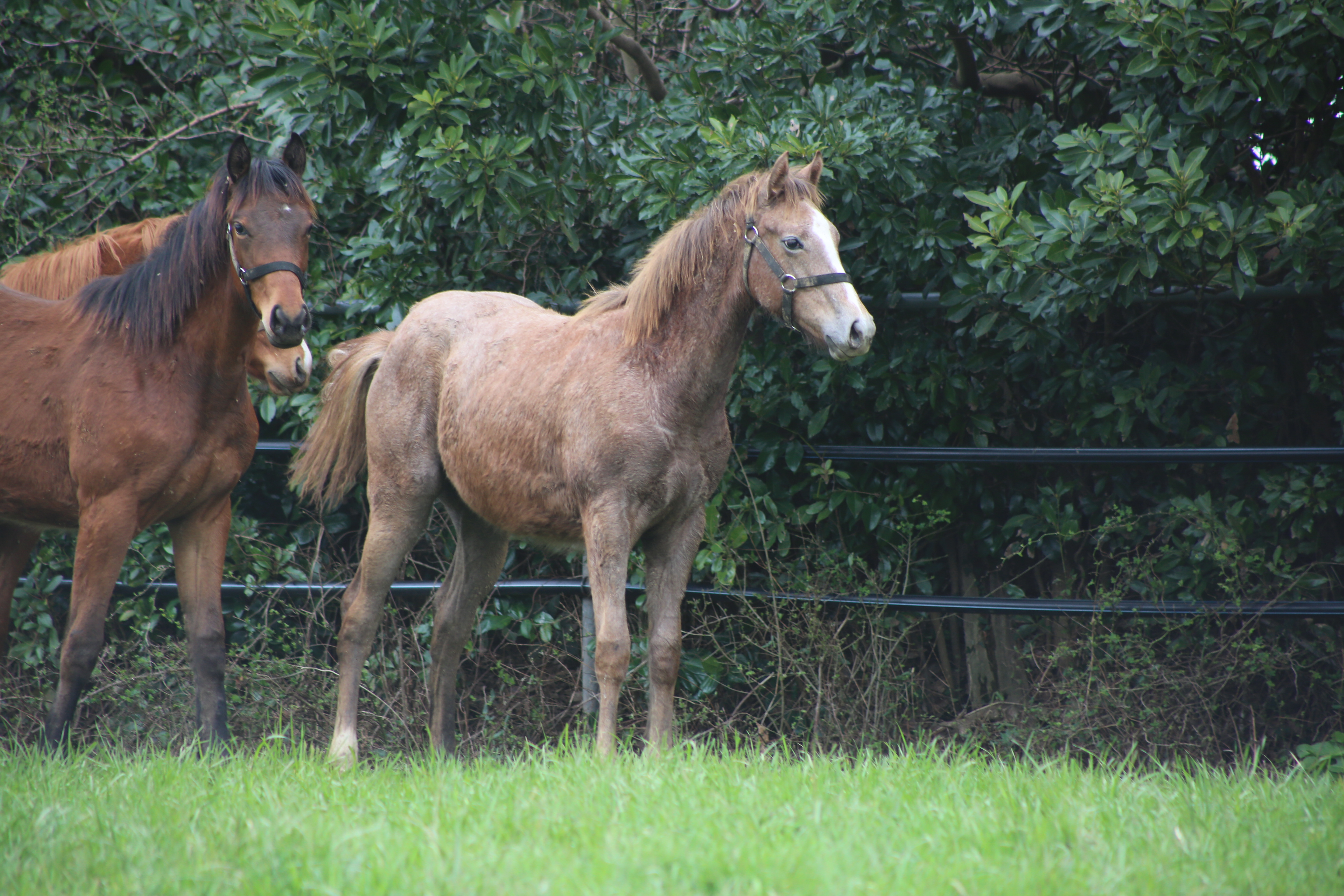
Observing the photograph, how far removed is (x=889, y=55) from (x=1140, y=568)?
2.60m

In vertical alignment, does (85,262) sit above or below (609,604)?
above

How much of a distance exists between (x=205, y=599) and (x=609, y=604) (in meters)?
1.66

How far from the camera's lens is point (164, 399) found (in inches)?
→ 151

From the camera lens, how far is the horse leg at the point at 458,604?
4.45 meters

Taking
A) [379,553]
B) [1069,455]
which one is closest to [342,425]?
[379,553]

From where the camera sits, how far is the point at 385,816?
9.02 feet

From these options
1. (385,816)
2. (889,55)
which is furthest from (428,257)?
(385,816)

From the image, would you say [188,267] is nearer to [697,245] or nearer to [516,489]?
[516,489]

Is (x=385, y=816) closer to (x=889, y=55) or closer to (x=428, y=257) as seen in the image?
(x=428, y=257)

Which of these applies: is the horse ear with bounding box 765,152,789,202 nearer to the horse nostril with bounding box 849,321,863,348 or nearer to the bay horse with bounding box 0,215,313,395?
the horse nostril with bounding box 849,321,863,348

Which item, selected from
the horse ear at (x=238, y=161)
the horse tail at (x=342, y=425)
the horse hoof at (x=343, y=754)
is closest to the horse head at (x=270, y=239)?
the horse ear at (x=238, y=161)

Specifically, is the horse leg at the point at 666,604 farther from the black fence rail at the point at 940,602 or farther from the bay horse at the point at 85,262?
the bay horse at the point at 85,262

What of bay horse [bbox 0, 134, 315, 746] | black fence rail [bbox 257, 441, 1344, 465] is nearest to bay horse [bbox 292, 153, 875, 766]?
bay horse [bbox 0, 134, 315, 746]

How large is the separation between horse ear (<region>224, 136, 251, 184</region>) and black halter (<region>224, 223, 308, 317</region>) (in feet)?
0.63
